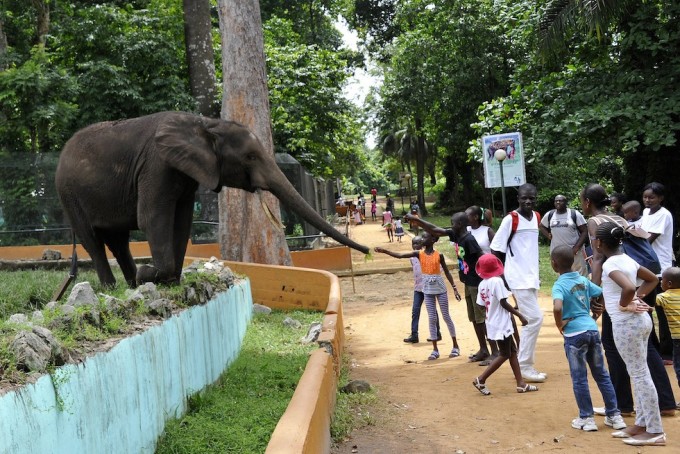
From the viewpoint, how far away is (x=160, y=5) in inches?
972

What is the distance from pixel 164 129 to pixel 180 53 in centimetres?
1730

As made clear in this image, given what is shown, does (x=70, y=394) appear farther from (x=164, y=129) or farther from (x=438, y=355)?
(x=438, y=355)

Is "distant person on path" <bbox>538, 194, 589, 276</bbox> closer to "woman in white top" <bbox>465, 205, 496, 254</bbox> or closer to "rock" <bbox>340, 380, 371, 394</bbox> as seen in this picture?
"woman in white top" <bbox>465, 205, 496, 254</bbox>

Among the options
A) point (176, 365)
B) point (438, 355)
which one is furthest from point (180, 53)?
point (176, 365)

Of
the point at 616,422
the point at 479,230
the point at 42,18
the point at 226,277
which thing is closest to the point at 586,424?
the point at 616,422

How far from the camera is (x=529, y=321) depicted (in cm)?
839

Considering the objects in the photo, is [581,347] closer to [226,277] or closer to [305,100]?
[226,277]

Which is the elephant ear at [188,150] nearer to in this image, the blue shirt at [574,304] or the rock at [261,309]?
the blue shirt at [574,304]

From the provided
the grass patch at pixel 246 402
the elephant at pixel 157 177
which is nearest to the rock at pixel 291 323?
the grass patch at pixel 246 402

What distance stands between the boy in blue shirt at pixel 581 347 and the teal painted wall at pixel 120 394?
2.86 metres

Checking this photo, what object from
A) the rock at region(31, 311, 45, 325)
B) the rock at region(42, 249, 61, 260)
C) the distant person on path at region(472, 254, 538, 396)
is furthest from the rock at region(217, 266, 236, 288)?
the rock at region(42, 249, 61, 260)

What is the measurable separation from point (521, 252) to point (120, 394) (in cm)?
510

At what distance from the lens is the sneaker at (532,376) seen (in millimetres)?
8523

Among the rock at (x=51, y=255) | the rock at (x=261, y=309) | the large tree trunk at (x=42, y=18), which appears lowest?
the rock at (x=261, y=309)
